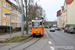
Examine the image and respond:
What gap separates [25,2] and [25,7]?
0.92 metres

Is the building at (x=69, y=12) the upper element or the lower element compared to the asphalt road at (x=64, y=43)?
upper

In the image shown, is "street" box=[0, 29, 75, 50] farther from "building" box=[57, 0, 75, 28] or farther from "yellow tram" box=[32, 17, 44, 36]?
"building" box=[57, 0, 75, 28]

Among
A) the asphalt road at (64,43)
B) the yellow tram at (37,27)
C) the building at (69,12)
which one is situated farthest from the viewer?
the building at (69,12)

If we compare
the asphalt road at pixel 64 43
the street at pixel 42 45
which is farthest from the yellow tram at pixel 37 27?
the street at pixel 42 45

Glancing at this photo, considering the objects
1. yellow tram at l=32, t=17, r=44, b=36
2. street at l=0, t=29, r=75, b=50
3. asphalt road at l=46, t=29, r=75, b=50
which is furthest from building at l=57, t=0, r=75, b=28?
street at l=0, t=29, r=75, b=50

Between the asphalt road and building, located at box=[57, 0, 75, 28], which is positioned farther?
building, located at box=[57, 0, 75, 28]

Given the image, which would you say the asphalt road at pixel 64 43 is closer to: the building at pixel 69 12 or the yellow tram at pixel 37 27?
the yellow tram at pixel 37 27

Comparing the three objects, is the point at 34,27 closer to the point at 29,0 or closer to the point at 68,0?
the point at 29,0

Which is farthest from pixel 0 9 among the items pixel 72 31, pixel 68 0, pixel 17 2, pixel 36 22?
pixel 68 0

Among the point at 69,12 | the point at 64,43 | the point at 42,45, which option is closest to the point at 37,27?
the point at 64,43

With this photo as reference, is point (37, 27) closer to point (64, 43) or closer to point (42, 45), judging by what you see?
point (64, 43)

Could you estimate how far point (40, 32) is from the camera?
17.4m

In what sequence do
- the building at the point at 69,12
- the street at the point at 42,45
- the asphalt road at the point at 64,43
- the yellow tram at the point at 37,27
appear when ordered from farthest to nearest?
the building at the point at 69,12 → the yellow tram at the point at 37,27 → the asphalt road at the point at 64,43 → the street at the point at 42,45

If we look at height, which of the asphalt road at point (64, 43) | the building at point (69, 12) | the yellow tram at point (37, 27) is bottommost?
the asphalt road at point (64, 43)
